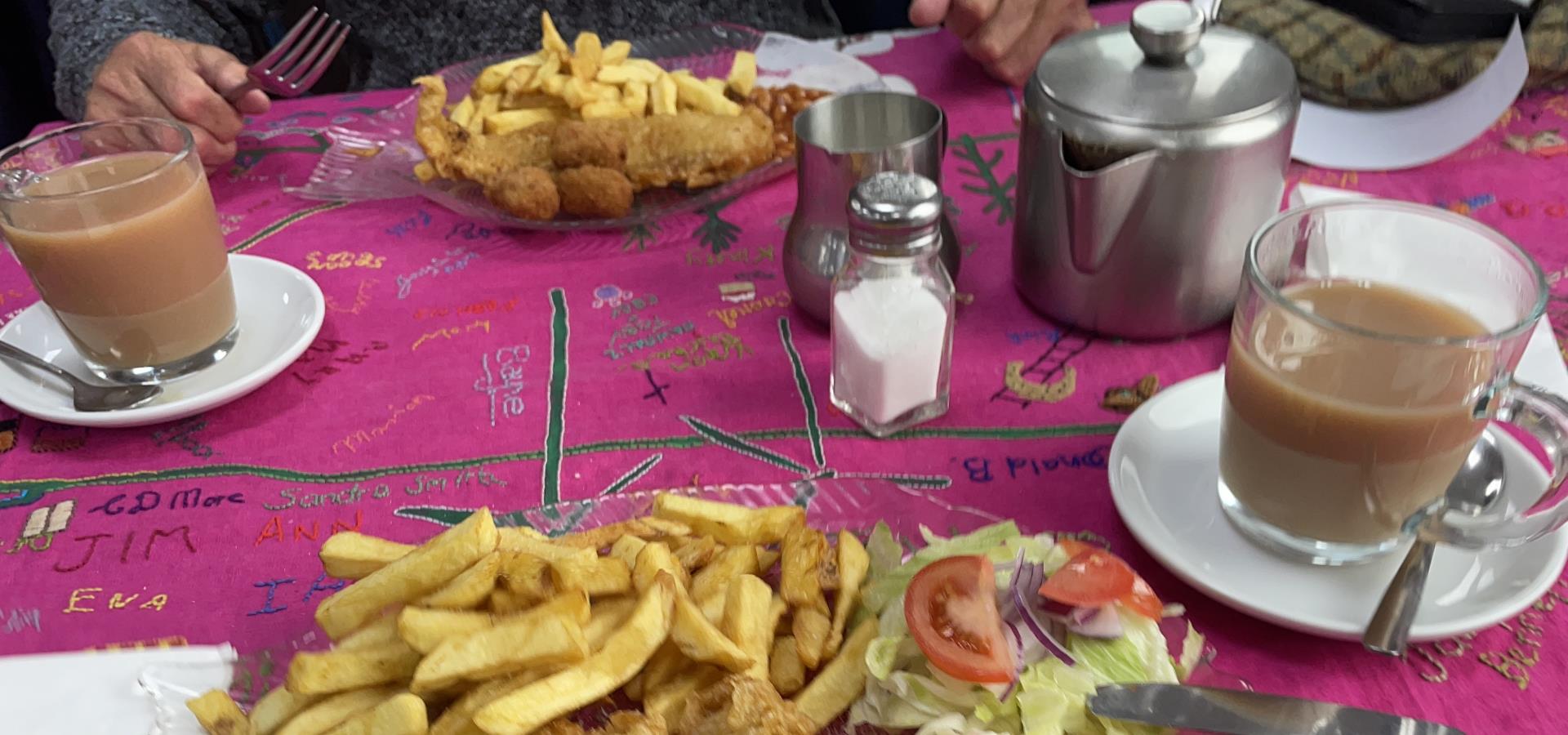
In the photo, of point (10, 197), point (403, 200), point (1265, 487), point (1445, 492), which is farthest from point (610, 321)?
point (1445, 492)

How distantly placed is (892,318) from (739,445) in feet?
0.90

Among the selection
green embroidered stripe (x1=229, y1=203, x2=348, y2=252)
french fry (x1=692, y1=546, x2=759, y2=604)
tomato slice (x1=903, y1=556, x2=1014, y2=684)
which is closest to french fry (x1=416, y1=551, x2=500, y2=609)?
french fry (x1=692, y1=546, x2=759, y2=604)

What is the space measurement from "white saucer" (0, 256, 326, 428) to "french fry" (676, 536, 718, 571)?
0.75 m

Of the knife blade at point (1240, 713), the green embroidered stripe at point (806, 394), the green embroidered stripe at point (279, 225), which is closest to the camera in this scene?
the knife blade at point (1240, 713)

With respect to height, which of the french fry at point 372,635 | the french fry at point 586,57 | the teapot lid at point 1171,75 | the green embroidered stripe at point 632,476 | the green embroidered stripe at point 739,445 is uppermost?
the teapot lid at point 1171,75

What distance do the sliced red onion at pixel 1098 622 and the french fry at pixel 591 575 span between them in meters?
0.46

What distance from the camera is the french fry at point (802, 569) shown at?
1.10 meters

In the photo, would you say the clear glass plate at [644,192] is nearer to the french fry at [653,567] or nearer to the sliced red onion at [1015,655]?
the french fry at [653,567]

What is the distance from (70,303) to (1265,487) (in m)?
1.65

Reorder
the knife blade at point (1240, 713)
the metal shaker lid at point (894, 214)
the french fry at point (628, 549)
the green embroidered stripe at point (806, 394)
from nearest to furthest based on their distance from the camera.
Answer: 1. the knife blade at point (1240, 713)
2. the french fry at point (628, 549)
3. the metal shaker lid at point (894, 214)
4. the green embroidered stripe at point (806, 394)

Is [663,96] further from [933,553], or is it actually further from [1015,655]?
[1015,655]

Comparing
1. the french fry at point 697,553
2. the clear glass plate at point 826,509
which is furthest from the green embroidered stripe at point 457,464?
the french fry at point 697,553

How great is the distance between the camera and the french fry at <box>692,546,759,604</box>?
1.12 metres

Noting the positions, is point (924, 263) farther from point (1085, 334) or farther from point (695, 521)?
point (695, 521)
